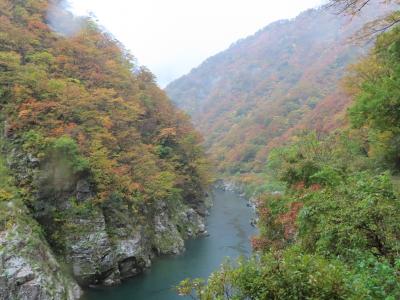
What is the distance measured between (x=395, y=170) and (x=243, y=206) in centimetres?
3281

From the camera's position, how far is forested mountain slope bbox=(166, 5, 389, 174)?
82.4m

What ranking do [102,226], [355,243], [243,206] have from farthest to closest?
[243,206] → [102,226] → [355,243]

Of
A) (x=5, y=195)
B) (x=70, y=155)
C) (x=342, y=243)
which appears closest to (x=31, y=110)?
(x=70, y=155)

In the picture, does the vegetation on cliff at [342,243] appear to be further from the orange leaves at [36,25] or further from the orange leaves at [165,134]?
the orange leaves at [36,25]

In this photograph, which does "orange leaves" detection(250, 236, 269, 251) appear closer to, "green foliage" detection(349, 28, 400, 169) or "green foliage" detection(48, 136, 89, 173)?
"green foliage" detection(349, 28, 400, 169)

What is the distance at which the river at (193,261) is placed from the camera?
21000mm

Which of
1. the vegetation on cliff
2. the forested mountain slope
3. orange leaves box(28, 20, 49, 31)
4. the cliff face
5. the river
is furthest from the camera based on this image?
the forested mountain slope

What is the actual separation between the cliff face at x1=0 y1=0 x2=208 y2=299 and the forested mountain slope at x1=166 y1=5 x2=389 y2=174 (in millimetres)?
27343

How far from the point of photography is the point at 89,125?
2561cm

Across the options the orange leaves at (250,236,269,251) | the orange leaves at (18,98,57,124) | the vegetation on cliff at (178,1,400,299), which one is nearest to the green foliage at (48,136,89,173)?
→ the orange leaves at (18,98,57,124)

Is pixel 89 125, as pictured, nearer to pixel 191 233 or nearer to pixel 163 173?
pixel 163 173

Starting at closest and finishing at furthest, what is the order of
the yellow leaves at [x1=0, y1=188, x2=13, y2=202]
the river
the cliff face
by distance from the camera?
the cliff face
the yellow leaves at [x1=0, y1=188, x2=13, y2=202]
the river

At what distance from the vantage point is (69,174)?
2292cm

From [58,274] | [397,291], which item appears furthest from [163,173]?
[397,291]
